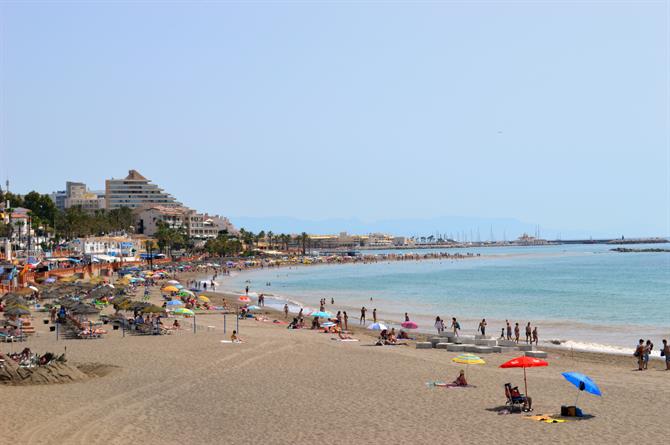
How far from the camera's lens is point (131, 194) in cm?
15912

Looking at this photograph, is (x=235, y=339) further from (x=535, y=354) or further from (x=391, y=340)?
(x=535, y=354)

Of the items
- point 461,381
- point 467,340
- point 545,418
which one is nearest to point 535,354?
point 467,340

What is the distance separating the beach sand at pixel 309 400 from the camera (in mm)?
13477

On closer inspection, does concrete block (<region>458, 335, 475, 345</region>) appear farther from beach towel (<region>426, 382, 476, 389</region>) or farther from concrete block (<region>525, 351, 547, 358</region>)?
beach towel (<region>426, 382, 476, 389</region>)

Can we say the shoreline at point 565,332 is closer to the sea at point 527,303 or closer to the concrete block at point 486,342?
the sea at point 527,303

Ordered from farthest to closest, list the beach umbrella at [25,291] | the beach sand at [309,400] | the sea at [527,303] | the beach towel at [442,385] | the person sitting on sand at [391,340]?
the beach umbrella at [25,291] → the sea at [527,303] → the person sitting on sand at [391,340] → the beach towel at [442,385] → the beach sand at [309,400]

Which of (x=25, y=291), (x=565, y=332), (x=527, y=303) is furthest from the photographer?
(x=527, y=303)

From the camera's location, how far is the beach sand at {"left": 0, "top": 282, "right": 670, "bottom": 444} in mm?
13477

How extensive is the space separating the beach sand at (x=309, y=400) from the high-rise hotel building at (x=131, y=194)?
13798 centimetres

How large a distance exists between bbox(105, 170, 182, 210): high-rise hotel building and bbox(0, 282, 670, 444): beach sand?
137979mm

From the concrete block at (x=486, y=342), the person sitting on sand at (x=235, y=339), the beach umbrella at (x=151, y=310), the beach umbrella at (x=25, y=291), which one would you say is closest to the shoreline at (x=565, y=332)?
the concrete block at (x=486, y=342)

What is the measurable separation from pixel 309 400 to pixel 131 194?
150 metres

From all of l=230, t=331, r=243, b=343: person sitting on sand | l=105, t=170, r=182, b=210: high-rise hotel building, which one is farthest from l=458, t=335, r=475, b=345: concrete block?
l=105, t=170, r=182, b=210: high-rise hotel building

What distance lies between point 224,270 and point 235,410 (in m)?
86.0
